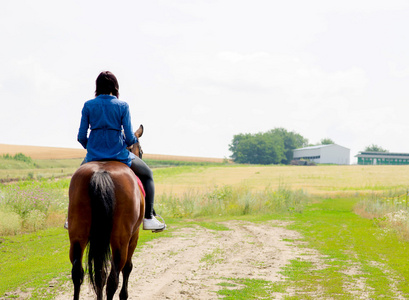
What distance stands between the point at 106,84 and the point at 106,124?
525 millimetres

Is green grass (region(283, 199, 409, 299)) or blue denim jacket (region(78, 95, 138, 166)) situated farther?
green grass (region(283, 199, 409, 299))

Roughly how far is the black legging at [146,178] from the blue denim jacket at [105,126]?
438 mm

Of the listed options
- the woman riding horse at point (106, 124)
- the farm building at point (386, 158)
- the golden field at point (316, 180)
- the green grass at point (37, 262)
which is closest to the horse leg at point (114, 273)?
the woman riding horse at point (106, 124)

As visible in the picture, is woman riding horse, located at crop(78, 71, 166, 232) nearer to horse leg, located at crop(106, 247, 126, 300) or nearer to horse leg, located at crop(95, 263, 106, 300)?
horse leg, located at crop(106, 247, 126, 300)

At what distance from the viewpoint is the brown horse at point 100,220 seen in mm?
4500

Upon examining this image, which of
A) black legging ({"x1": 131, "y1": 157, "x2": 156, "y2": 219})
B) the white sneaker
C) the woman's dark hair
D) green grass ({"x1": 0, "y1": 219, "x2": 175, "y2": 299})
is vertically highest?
the woman's dark hair

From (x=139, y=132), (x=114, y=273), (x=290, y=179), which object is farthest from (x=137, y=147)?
(x=290, y=179)

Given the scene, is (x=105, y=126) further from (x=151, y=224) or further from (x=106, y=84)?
(x=151, y=224)

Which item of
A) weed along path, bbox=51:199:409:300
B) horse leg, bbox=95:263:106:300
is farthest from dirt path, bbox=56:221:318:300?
horse leg, bbox=95:263:106:300

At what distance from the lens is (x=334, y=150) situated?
10131cm

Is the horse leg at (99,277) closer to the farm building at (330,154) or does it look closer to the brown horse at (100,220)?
the brown horse at (100,220)

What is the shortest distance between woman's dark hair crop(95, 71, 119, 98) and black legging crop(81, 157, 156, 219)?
920 mm

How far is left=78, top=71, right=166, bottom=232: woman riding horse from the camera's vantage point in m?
5.04

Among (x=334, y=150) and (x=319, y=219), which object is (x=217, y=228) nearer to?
(x=319, y=219)
